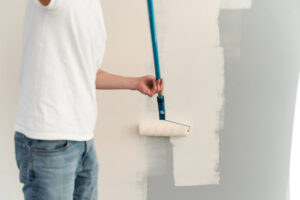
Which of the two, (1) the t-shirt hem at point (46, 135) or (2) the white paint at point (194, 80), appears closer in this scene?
(1) the t-shirt hem at point (46, 135)

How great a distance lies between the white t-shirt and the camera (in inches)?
24.9

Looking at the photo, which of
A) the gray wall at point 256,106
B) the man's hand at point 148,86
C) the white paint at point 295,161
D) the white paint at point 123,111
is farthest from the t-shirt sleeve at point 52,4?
the white paint at point 295,161

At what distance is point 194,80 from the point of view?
117 centimetres

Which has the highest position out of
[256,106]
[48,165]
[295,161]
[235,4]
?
[235,4]

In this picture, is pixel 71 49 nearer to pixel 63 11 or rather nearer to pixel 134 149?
pixel 63 11

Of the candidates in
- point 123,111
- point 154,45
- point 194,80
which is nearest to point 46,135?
point 154,45

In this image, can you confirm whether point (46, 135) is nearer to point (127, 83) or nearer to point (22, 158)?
point (22, 158)

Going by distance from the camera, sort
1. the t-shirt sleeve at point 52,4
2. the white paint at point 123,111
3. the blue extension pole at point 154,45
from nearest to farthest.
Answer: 1. the t-shirt sleeve at point 52,4
2. the blue extension pole at point 154,45
3. the white paint at point 123,111

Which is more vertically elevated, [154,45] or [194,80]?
[154,45]

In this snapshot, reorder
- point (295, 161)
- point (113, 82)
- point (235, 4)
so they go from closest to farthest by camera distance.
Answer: point (113, 82)
point (235, 4)
point (295, 161)

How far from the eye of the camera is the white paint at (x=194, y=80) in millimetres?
Answer: 1126

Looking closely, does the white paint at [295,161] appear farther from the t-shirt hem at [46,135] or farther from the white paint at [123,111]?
the t-shirt hem at [46,135]

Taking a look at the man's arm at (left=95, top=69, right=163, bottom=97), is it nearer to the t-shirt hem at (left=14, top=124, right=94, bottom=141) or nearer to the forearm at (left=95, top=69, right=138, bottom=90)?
the forearm at (left=95, top=69, right=138, bottom=90)

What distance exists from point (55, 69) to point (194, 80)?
0.63 metres
